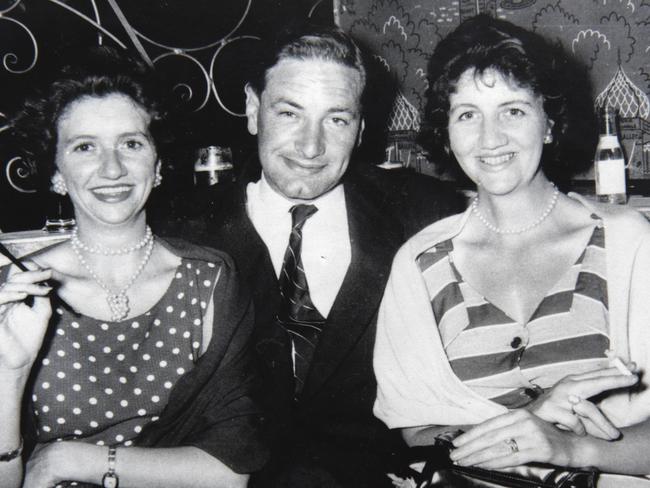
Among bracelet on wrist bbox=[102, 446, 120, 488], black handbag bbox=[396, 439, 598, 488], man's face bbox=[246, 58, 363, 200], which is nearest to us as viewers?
black handbag bbox=[396, 439, 598, 488]

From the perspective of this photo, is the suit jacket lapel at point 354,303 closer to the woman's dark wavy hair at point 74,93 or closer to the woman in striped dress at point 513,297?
Answer: the woman in striped dress at point 513,297

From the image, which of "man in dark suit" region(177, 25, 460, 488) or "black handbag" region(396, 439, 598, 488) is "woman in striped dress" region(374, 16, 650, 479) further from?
"man in dark suit" region(177, 25, 460, 488)

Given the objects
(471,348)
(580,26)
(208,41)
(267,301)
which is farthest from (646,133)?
(208,41)

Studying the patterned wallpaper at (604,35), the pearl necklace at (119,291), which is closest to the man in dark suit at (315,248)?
the pearl necklace at (119,291)

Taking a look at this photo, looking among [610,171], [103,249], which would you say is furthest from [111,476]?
[610,171]

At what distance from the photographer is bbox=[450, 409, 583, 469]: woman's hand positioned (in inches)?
55.6

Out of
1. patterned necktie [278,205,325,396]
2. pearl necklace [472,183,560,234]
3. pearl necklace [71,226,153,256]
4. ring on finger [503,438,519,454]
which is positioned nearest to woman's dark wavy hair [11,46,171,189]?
pearl necklace [71,226,153,256]

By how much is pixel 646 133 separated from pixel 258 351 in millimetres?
2033

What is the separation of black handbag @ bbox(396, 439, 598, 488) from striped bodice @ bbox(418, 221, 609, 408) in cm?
22

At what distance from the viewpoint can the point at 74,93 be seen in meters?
1.69

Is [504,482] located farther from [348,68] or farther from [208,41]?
[208,41]

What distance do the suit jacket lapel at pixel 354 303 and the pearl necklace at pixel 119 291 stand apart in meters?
0.60

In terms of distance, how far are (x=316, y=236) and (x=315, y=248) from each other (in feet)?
0.16

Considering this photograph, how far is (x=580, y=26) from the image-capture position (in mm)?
2811
